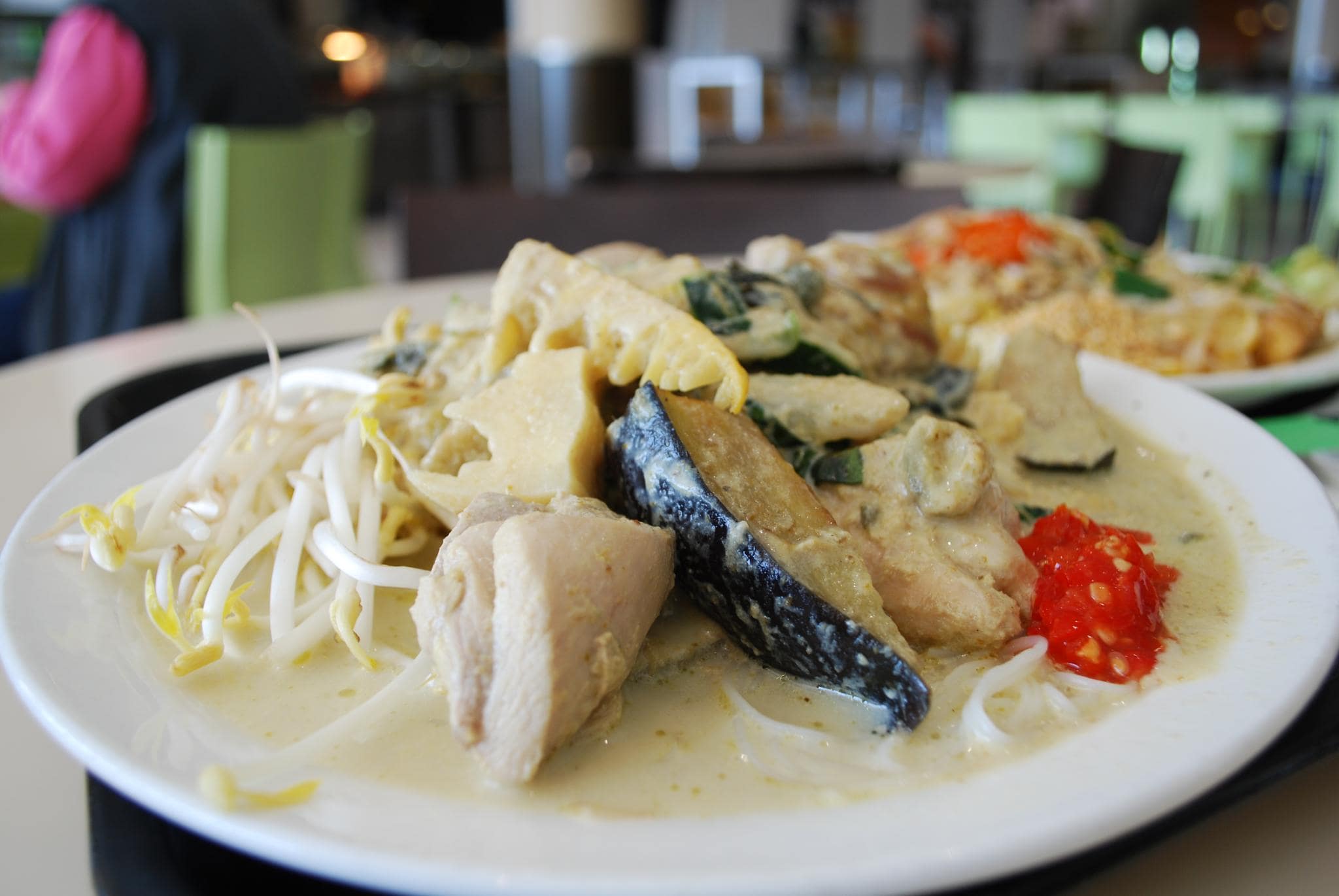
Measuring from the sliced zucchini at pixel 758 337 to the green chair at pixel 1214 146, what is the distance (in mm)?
6854

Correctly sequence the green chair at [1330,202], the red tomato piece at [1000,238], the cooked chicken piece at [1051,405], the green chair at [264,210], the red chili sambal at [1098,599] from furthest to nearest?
the green chair at [1330,202] < the green chair at [264,210] < the red tomato piece at [1000,238] < the cooked chicken piece at [1051,405] < the red chili sambal at [1098,599]

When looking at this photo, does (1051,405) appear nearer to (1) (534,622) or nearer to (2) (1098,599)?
(2) (1098,599)

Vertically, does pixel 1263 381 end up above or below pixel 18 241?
above

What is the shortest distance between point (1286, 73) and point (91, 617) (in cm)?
1315

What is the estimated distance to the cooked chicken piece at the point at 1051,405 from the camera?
1.42 metres

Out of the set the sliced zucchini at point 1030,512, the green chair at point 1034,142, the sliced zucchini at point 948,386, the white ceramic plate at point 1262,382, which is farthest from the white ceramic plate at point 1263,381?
the green chair at point 1034,142

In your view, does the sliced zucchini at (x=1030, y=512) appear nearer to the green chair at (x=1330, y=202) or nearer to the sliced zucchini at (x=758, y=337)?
the sliced zucchini at (x=758, y=337)

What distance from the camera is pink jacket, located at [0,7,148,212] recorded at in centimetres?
364

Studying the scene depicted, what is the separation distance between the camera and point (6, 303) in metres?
4.26

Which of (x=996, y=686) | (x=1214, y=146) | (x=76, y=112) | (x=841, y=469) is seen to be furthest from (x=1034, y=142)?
(x=996, y=686)

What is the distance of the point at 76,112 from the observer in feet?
12.0

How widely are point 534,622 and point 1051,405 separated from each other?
0.99 meters

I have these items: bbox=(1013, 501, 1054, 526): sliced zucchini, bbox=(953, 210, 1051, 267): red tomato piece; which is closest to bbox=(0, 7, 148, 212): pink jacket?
bbox=(953, 210, 1051, 267): red tomato piece

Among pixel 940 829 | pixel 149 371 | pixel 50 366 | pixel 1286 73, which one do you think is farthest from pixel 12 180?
pixel 1286 73
